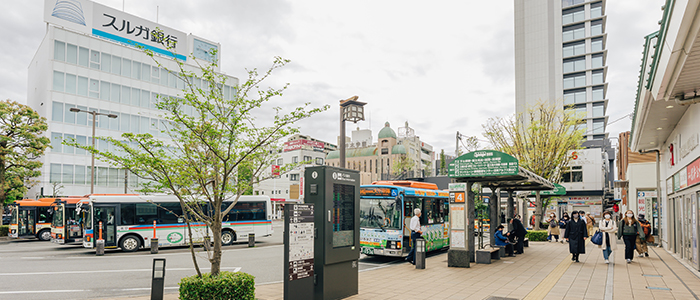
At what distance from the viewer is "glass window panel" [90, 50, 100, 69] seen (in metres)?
40.9

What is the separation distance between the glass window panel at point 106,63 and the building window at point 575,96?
60814mm

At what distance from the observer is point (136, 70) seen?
44.2 meters

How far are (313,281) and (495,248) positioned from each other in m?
9.27

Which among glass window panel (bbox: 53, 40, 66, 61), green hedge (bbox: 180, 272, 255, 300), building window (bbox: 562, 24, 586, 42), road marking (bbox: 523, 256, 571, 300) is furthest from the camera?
building window (bbox: 562, 24, 586, 42)

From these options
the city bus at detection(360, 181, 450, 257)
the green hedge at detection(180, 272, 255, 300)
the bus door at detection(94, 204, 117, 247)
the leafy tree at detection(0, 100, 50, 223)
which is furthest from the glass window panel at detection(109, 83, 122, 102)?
the green hedge at detection(180, 272, 255, 300)

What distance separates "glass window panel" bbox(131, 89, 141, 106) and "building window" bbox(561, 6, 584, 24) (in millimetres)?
61152

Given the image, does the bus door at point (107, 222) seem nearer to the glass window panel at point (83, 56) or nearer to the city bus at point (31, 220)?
the city bus at point (31, 220)

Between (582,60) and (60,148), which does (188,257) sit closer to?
(60,148)

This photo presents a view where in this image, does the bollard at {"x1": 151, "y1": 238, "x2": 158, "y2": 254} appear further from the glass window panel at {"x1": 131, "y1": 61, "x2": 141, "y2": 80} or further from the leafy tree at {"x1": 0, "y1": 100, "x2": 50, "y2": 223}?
the glass window panel at {"x1": 131, "y1": 61, "x2": 141, "y2": 80}

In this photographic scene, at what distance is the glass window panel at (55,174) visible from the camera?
3842cm

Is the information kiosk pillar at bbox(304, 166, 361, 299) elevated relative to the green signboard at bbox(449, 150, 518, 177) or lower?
lower

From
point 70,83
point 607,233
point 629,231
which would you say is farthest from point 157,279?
point 70,83

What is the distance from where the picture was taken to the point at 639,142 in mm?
16547

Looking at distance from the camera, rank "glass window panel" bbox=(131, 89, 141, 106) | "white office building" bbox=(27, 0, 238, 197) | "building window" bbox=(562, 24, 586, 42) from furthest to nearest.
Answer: "building window" bbox=(562, 24, 586, 42) < "glass window panel" bbox=(131, 89, 141, 106) < "white office building" bbox=(27, 0, 238, 197)
